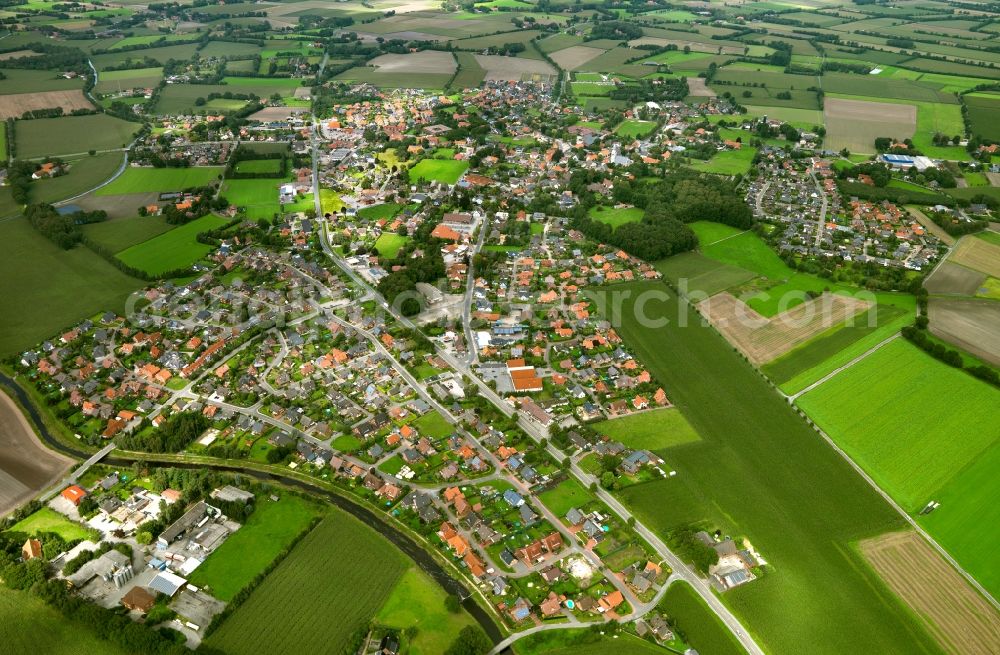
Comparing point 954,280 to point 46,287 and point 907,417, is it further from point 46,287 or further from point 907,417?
point 46,287

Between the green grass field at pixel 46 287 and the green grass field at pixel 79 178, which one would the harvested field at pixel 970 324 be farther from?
the green grass field at pixel 79 178

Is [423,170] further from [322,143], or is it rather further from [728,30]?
[728,30]

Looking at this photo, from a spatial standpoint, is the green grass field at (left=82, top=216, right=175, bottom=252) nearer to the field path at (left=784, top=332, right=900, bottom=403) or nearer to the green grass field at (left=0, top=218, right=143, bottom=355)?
the green grass field at (left=0, top=218, right=143, bottom=355)

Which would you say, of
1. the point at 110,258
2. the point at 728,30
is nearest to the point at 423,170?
the point at 110,258

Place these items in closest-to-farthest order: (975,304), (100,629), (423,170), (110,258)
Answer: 1. (100,629)
2. (975,304)
3. (110,258)
4. (423,170)

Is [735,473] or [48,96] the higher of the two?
[48,96]
